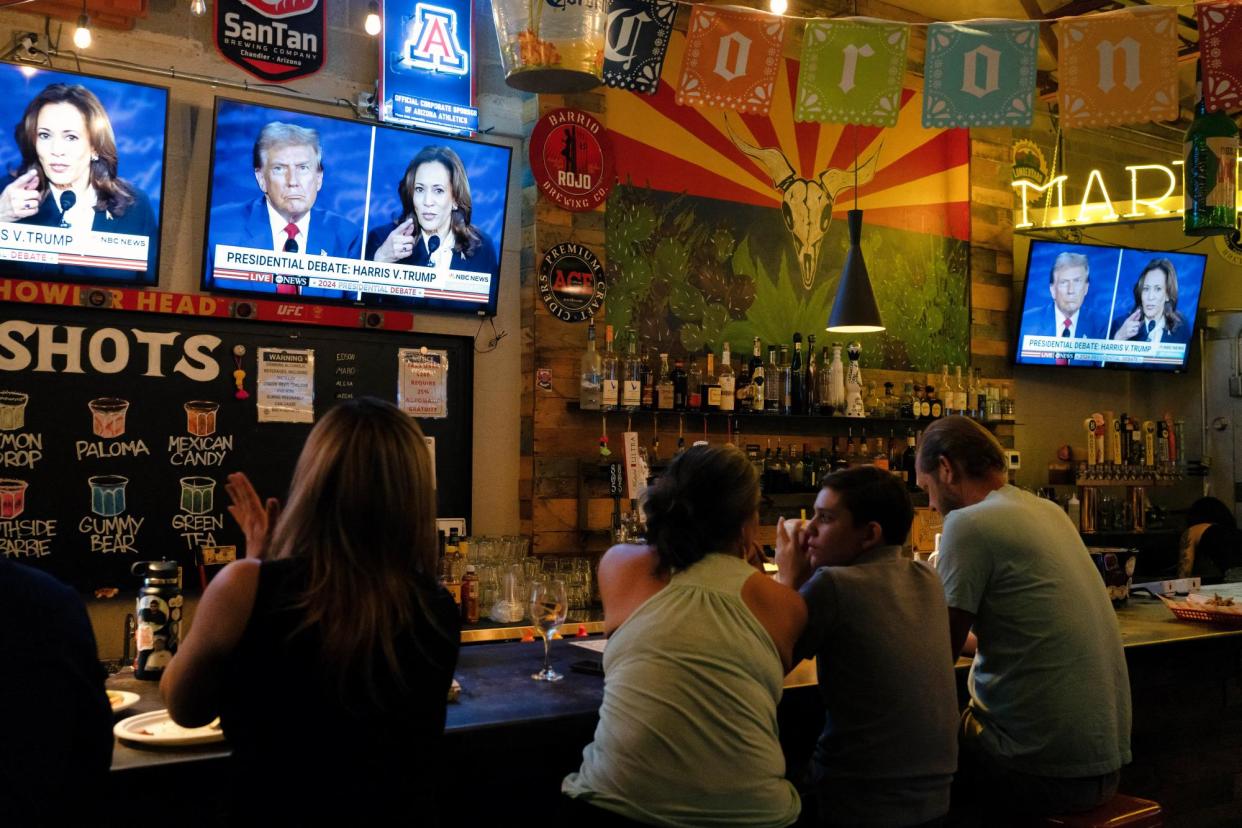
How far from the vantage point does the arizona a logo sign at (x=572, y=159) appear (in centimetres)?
510

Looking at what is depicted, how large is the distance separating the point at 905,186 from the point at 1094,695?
4146 mm

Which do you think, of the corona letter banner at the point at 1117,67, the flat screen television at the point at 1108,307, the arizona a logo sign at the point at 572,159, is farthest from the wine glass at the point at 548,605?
the flat screen television at the point at 1108,307

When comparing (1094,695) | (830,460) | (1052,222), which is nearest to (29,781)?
(1094,695)

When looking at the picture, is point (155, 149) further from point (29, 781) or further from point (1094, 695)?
point (1094, 695)

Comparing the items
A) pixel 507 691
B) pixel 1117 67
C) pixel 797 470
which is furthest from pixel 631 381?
pixel 507 691

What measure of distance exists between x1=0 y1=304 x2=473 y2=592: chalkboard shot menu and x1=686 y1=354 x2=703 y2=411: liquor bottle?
159cm

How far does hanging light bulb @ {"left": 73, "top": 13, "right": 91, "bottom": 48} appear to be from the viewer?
4.08m

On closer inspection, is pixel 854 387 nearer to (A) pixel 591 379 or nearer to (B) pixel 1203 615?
(A) pixel 591 379

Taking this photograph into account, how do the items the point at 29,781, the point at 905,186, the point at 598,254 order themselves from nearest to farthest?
the point at 29,781 → the point at 598,254 → the point at 905,186

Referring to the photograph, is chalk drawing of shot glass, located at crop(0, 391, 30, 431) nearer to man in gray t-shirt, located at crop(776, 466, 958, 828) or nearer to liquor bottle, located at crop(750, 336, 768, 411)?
man in gray t-shirt, located at crop(776, 466, 958, 828)

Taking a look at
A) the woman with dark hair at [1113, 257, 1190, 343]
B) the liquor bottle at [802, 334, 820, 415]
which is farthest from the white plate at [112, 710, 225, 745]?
the woman with dark hair at [1113, 257, 1190, 343]

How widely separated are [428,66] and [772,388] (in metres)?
2.25

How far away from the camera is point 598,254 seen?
5.28 m

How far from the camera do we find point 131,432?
422cm
